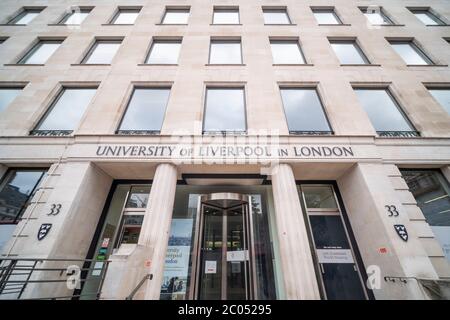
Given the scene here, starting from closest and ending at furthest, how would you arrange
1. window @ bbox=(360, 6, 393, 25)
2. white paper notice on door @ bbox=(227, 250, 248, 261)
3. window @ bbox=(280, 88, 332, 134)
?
white paper notice on door @ bbox=(227, 250, 248, 261) < window @ bbox=(280, 88, 332, 134) < window @ bbox=(360, 6, 393, 25)

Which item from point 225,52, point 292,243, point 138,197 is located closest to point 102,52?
point 225,52

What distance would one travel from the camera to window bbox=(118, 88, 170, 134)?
743 cm

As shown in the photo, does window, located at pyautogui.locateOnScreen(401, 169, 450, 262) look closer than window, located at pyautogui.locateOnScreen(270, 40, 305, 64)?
Yes

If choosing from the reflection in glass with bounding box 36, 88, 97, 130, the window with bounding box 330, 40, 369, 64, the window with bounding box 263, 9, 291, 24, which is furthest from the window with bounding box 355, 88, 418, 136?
the reflection in glass with bounding box 36, 88, 97, 130

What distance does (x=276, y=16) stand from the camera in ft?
39.4

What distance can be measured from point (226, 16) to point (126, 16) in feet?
21.1

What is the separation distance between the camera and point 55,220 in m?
5.40

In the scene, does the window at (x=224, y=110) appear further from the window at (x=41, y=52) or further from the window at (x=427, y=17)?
the window at (x=427, y=17)

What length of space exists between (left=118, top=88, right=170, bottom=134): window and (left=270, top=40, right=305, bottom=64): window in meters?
5.88

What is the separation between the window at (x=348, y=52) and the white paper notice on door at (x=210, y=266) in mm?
11079

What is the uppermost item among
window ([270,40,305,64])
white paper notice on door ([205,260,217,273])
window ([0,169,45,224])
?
window ([270,40,305,64])

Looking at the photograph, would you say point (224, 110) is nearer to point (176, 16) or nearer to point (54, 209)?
point (54, 209)

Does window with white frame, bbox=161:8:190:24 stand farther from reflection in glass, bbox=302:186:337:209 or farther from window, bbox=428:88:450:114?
window, bbox=428:88:450:114
